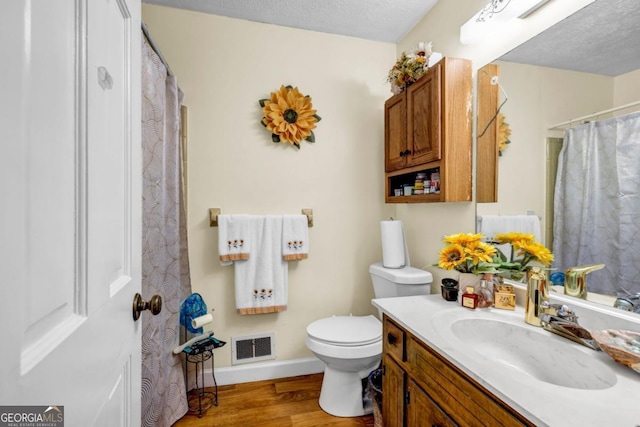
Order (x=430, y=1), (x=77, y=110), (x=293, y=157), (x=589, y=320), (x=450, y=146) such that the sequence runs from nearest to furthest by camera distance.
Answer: (x=77, y=110), (x=589, y=320), (x=450, y=146), (x=430, y=1), (x=293, y=157)

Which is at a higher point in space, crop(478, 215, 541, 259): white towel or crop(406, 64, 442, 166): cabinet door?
crop(406, 64, 442, 166): cabinet door

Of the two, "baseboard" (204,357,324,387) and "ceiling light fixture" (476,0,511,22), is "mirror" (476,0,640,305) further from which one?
"baseboard" (204,357,324,387)

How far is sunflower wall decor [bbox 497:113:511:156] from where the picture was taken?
127 centimetres

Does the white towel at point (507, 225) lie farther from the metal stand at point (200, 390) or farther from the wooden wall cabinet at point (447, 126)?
the metal stand at point (200, 390)

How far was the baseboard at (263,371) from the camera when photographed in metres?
1.89

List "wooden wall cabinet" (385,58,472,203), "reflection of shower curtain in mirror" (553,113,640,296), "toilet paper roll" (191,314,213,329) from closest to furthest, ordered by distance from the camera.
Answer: "reflection of shower curtain in mirror" (553,113,640,296) → "wooden wall cabinet" (385,58,472,203) → "toilet paper roll" (191,314,213,329)

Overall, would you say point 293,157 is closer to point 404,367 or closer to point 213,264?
point 213,264

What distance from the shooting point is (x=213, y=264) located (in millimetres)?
1899

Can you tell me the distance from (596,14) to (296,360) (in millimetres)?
2275

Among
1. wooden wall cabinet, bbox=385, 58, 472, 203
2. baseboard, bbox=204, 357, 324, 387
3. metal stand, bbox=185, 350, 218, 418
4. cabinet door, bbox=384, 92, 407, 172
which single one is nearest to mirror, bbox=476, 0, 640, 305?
wooden wall cabinet, bbox=385, 58, 472, 203

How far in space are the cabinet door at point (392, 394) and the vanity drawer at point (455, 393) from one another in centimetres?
13

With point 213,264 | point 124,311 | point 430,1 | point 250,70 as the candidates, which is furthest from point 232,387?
point 430,1

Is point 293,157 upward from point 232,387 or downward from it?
upward

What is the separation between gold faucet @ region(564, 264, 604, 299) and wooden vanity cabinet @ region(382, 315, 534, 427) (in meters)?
0.58
